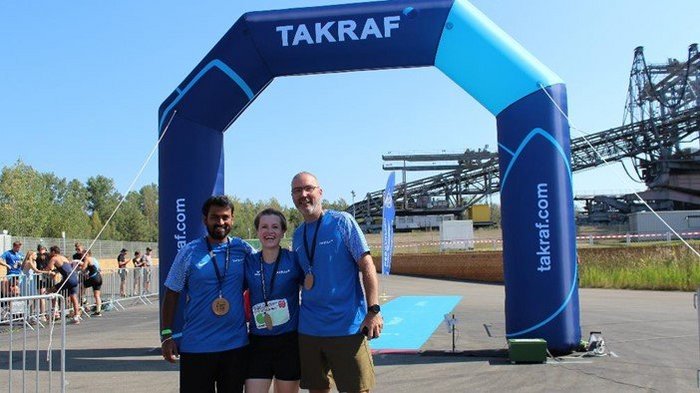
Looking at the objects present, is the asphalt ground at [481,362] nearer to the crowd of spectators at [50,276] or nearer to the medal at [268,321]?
the crowd of spectators at [50,276]

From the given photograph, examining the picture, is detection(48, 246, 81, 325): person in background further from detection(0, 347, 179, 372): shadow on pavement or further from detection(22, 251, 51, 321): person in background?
detection(0, 347, 179, 372): shadow on pavement

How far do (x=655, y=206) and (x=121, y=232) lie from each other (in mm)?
66897

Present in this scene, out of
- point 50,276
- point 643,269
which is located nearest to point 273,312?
point 50,276

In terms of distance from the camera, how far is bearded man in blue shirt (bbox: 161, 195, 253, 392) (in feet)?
12.1

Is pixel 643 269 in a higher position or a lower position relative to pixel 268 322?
lower

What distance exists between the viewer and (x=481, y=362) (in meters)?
7.19

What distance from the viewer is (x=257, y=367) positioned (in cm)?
376

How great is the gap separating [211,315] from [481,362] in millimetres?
4376

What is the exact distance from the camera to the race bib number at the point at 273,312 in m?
3.79

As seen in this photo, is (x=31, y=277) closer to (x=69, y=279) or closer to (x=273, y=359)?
(x=69, y=279)

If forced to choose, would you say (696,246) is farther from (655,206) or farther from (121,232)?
(121,232)

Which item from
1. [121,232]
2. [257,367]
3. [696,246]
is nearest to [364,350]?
[257,367]

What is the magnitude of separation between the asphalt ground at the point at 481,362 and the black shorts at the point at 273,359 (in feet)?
7.85

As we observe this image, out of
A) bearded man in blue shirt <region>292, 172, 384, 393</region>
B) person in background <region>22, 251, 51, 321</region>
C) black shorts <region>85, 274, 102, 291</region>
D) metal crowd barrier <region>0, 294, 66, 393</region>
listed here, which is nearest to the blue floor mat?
metal crowd barrier <region>0, 294, 66, 393</region>
